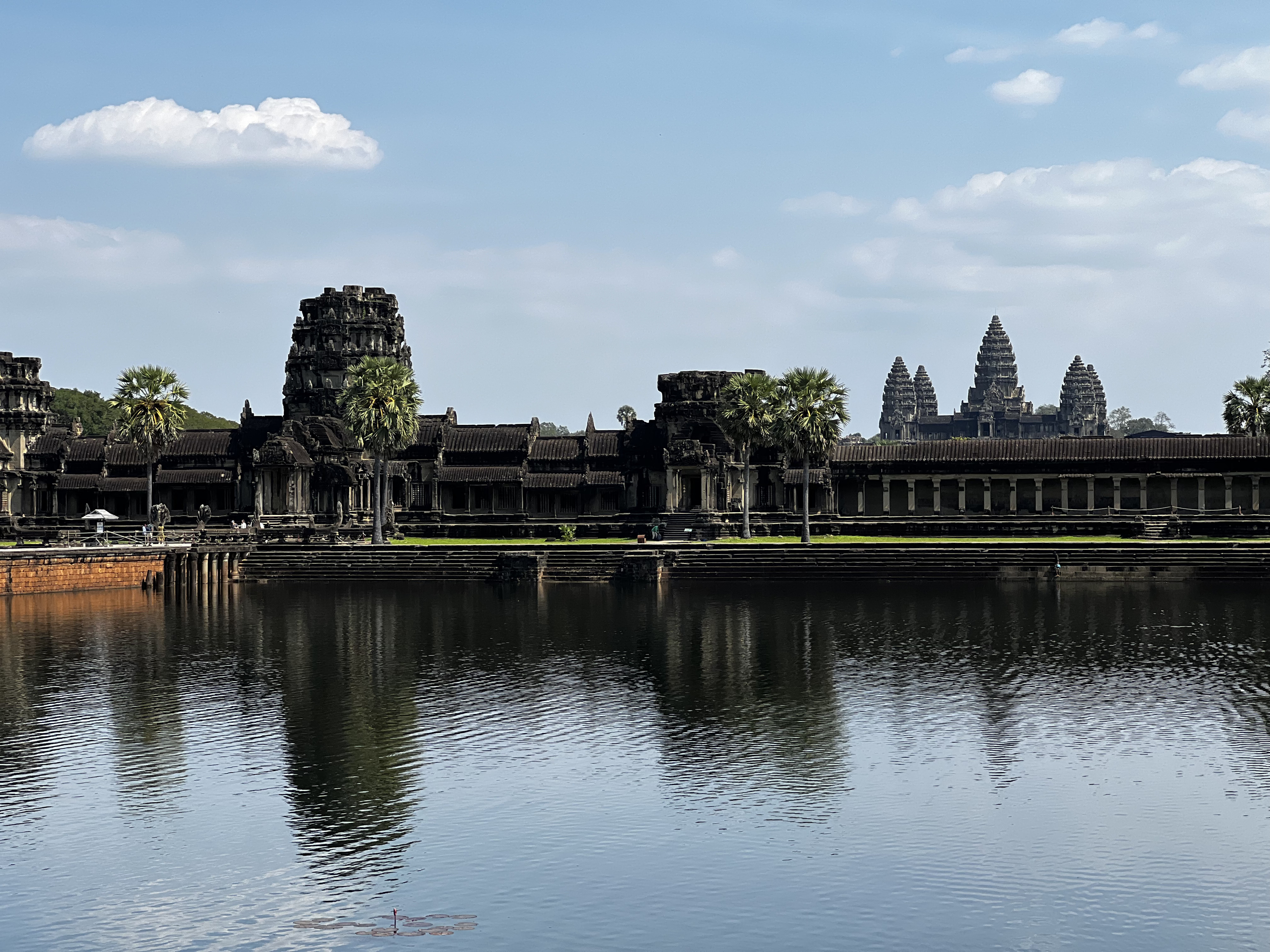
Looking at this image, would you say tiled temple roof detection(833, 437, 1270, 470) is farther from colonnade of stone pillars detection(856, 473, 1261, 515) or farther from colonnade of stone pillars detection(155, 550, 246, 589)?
colonnade of stone pillars detection(155, 550, 246, 589)

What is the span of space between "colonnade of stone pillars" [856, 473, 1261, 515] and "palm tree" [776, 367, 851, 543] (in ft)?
54.5

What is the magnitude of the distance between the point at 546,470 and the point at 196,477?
2794 cm

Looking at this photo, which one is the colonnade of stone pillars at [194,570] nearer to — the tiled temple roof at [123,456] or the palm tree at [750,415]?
the tiled temple roof at [123,456]

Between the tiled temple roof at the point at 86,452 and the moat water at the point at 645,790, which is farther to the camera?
the tiled temple roof at the point at 86,452

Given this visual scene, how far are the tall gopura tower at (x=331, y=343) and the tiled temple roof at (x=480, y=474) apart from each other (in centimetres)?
1179

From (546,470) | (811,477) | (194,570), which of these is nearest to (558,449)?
(546,470)

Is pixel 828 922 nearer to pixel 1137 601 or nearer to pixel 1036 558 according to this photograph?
pixel 1137 601

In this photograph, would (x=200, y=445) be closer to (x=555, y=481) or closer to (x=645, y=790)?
(x=555, y=481)

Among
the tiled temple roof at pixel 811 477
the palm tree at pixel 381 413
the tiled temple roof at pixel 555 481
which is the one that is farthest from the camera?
the tiled temple roof at pixel 555 481

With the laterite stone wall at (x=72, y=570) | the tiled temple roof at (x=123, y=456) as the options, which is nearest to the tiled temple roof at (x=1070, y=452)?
the laterite stone wall at (x=72, y=570)

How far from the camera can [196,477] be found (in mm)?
120062

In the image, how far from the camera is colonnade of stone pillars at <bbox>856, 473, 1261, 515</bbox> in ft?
368

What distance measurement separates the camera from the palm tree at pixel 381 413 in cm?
10175

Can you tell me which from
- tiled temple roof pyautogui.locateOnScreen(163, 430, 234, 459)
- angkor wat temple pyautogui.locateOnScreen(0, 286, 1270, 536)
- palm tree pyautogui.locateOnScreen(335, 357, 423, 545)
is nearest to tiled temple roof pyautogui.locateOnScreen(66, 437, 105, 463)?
angkor wat temple pyautogui.locateOnScreen(0, 286, 1270, 536)
